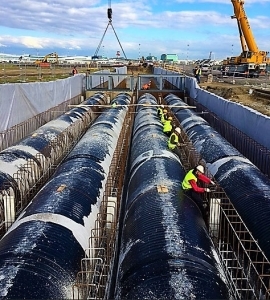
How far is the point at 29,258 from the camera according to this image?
7027mm

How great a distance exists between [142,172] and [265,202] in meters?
3.59

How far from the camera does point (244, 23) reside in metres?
49.6

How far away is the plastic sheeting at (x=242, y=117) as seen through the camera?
50.2ft

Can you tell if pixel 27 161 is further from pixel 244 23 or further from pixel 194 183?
pixel 244 23

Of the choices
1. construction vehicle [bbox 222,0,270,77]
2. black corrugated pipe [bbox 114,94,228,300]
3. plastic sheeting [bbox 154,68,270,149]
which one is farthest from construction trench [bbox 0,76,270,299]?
construction vehicle [bbox 222,0,270,77]

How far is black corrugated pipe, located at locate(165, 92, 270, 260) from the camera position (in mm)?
8844

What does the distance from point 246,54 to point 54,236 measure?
159ft

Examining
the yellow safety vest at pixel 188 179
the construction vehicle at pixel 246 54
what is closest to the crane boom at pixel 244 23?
the construction vehicle at pixel 246 54

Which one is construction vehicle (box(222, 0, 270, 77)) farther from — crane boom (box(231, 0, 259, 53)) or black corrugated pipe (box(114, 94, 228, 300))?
black corrugated pipe (box(114, 94, 228, 300))

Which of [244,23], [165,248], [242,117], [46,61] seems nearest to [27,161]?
[165,248]

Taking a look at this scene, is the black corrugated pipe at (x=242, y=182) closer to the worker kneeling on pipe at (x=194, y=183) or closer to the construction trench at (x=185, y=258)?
the construction trench at (x=185, y=258)

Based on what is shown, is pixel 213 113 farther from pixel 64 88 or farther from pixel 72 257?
pixel 72 257

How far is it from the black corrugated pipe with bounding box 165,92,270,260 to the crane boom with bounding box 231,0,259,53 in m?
37.7

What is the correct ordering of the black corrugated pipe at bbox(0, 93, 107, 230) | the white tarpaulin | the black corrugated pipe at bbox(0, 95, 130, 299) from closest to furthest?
the black corrugated pipe at bbox(0, 95, 130, 299) < the black corrugated pipe at bbox(0, 93, 107, 230) < the white tarpaulin
